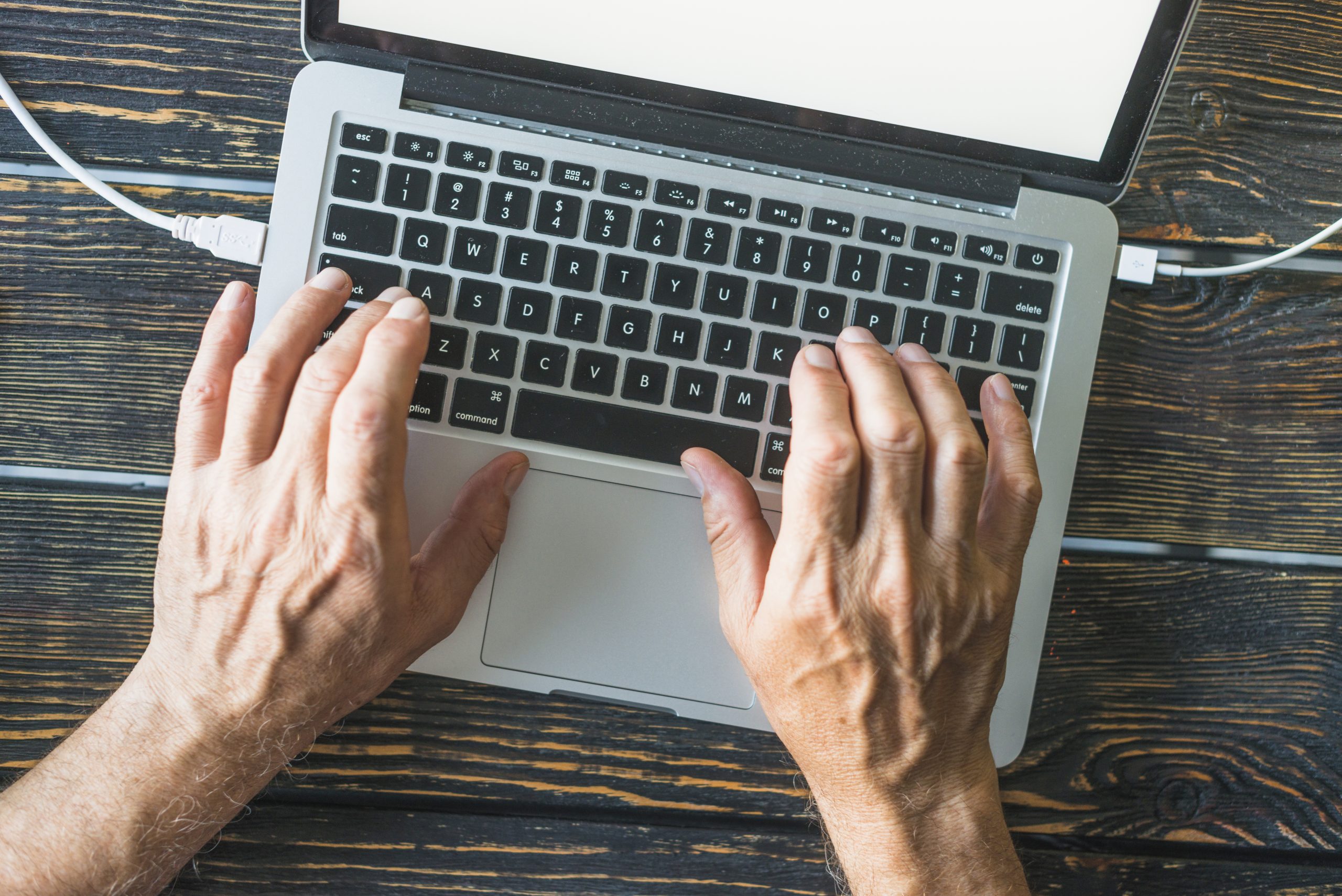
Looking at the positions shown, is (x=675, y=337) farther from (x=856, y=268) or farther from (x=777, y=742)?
(x=777, y=742)

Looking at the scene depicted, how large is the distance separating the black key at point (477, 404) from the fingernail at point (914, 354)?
28 centimetres

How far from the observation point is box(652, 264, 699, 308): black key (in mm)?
587

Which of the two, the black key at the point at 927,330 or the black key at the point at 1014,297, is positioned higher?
the black key at the point at 1014,297

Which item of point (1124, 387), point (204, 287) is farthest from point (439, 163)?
point (1124, 387)

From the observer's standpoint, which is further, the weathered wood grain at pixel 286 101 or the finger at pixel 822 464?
the weathered wood grain at pixel 286 101

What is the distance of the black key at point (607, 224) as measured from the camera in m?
0.59

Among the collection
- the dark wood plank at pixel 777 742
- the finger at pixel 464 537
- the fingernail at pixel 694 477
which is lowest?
the dark wood plank at pixel 777 742

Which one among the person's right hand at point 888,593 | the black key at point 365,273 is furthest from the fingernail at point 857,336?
the black key at point 365,273

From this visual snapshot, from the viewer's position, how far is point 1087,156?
1.91 feet

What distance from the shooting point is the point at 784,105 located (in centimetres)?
58

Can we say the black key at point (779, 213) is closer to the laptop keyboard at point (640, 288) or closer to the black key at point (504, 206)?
the laptop keyboard at point (640, 288)

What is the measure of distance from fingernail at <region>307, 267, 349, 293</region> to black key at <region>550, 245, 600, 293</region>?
0.45ft

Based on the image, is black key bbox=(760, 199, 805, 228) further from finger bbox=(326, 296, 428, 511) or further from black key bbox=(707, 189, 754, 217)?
finger bbox=(326, 296, 428, 511)

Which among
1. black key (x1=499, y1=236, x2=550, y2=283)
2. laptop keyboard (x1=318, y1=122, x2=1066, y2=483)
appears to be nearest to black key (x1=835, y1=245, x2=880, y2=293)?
laptop keyboard (x1=318, y1=122, x2=1066, y2=483)
